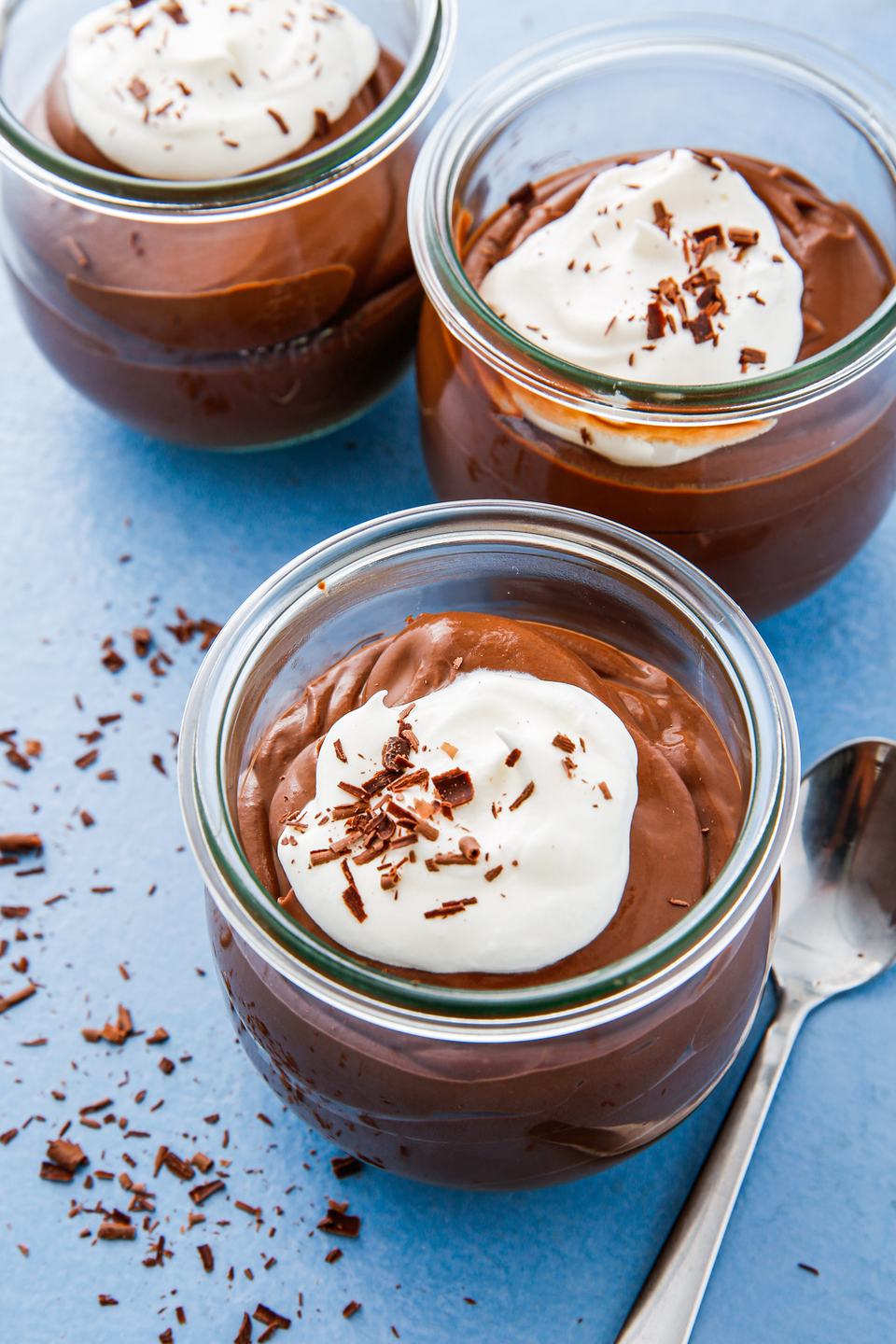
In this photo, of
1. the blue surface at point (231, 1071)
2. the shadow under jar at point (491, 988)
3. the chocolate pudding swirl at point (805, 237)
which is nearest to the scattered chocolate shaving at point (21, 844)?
the blue surface at point (231, 1071)

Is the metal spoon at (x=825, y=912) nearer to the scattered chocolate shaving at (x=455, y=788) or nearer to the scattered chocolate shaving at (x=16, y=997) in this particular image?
the scattered chocolate shaving at (x=455, y=788)

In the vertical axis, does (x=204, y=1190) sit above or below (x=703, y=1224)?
below

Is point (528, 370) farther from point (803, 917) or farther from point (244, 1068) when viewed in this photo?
point (244, 1068)

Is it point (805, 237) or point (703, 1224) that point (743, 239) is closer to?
point (805, 237)

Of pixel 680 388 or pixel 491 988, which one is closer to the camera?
pixel 491 988

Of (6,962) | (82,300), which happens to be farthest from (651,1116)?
(82,300)

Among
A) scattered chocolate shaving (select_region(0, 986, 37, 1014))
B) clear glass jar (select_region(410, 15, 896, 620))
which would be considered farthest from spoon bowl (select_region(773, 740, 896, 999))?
scattered chocolate shaving (select_region(0, 986, 37, 1014))

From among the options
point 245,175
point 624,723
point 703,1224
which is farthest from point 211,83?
point 703,1224
